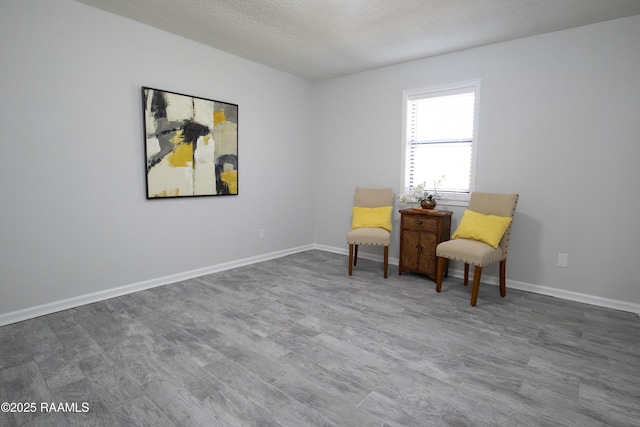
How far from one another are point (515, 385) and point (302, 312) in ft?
5.07

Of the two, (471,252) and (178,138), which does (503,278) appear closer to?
(471,252)

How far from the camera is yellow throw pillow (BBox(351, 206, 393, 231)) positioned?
3.97m

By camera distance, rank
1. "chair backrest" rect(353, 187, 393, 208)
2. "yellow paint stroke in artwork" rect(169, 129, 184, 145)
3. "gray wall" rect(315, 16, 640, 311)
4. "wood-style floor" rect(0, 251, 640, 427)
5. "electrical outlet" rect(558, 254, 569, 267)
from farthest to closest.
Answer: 1. "chair backrest" rect(353, 187, 393, 208)
2. "yellow paint stroke in artwork" rect(169, 129, 184, 145)
3. "electrical outlet" rect(558, 254, 569, 267)
4. "gray wall" rect(315, 16, 640, 311)
5. "wood-style floor" rect(0, 251, 640, 427)

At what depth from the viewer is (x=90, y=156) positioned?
2863 millimetres

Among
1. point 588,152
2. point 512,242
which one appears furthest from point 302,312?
point 588,152

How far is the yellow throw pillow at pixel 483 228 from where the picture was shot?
10.1ft

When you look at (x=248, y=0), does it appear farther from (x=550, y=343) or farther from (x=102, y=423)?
(x=550, y=343)

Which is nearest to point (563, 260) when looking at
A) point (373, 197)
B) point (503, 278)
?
point (503, 278)

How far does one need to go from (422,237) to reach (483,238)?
0.67 meters

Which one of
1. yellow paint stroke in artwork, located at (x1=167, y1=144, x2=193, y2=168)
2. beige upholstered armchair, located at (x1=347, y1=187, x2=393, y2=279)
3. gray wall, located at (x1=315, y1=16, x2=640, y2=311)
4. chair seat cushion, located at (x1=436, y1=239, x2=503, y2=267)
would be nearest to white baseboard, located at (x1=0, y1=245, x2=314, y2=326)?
yellow paint stroke in artwork, located at (x1=167, y1=144, x2=193, y2=168)

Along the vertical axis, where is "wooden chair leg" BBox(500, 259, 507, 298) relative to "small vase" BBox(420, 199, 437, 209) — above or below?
below

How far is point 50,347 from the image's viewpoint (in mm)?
2182

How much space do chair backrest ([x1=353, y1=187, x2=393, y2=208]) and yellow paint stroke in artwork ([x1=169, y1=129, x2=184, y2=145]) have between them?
2.18 m

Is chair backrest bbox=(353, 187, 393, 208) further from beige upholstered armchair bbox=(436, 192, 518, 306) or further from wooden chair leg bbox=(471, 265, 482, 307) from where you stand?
wooden chair leg bbox=(471, 265, 482, 307)
